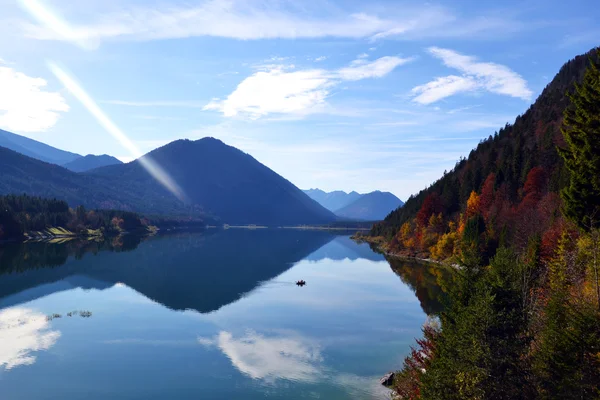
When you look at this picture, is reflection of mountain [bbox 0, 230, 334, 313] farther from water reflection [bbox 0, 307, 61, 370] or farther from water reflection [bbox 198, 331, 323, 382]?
water reflection [bbox 198, 331, 323, 382]

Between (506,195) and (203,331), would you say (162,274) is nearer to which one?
(203,331)

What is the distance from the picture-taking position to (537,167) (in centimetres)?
11862

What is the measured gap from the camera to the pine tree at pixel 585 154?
1442 inches

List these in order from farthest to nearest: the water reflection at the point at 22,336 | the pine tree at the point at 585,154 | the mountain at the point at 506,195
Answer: the mountain at the point at 506,195 < the water reflection at the point at 22,336 < the pine tree at the point at 585,154

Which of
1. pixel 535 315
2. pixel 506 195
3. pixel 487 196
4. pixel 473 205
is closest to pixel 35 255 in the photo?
pixel 473 205

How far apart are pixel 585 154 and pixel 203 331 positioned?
50.1 metres

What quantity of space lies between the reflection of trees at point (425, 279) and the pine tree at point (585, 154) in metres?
26.5

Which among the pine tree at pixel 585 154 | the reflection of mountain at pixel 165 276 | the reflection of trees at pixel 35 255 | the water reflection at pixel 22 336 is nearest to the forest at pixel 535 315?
the pine tree at pixel 585 154

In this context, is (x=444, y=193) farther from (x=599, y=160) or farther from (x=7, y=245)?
(x=7, y=245)

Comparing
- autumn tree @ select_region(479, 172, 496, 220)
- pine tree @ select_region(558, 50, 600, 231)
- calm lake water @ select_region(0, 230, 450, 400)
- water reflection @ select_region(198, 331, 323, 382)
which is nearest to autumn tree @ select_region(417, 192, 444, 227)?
autumn tree @ select_region(479, 172, 496, 220)

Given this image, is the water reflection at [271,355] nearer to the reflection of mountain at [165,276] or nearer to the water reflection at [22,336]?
the water reflection at [22,336]

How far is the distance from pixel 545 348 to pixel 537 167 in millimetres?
108762

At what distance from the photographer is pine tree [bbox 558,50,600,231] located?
36625mm

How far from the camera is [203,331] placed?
6197 cm
